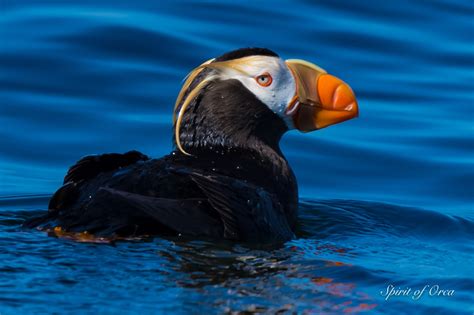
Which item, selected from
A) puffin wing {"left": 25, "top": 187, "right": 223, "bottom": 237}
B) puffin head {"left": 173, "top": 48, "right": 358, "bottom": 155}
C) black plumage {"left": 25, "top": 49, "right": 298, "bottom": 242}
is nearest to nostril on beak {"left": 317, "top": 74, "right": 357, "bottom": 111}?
puffin head {"left": 173, "top": 48, "right": 358, "bottom": 155}

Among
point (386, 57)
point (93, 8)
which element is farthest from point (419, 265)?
point (93, 8)

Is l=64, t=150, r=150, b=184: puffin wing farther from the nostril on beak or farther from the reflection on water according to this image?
the nostril on beak

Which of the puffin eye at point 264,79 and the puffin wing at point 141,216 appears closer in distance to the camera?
the puffin wing at point 141,216

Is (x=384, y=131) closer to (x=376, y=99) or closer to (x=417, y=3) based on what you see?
(x=376, y=99)

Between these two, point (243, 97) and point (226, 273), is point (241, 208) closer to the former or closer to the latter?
point (226, 273)

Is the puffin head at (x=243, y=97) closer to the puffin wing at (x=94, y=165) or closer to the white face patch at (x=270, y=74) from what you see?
the white face patch at (x=270, y=74)

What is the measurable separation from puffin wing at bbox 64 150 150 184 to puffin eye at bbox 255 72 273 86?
0.83 meters

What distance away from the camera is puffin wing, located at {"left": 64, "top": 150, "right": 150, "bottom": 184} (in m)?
6.34

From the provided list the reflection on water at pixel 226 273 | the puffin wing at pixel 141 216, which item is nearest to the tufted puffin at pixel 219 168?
the puffin wing at pixel 141 216

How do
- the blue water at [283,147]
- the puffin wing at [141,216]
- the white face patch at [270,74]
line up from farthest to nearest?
the white face patch at [270,74]
the puffin wing at [141,216]
the blue water at [283,147]

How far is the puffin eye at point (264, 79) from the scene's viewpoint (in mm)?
6590

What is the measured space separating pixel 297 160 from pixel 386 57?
281 cm

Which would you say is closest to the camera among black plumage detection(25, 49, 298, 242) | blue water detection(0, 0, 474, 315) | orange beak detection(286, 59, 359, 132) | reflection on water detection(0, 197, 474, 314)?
reflection on water detection(0, 197, 474, 314)

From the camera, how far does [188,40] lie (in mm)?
11125
